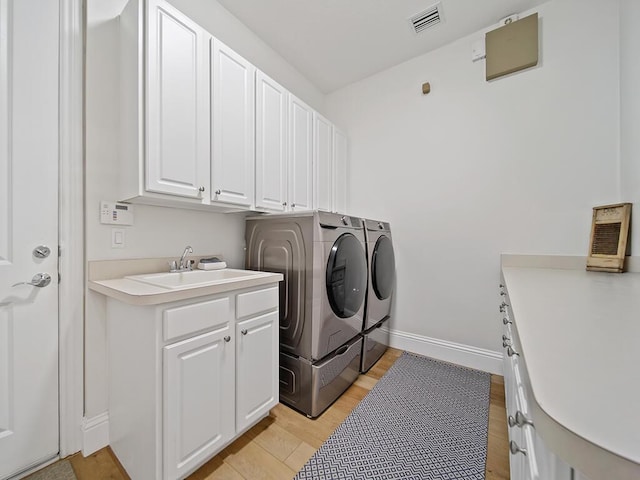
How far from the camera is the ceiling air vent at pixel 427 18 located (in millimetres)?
1983

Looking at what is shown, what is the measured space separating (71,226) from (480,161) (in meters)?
2.85

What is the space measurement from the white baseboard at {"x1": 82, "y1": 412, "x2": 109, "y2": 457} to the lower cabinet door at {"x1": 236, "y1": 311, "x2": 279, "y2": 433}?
0.74 meters

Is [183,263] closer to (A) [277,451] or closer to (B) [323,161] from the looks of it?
(A) [277,451]

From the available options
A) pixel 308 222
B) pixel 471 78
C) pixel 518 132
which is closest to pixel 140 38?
pixel 308 222

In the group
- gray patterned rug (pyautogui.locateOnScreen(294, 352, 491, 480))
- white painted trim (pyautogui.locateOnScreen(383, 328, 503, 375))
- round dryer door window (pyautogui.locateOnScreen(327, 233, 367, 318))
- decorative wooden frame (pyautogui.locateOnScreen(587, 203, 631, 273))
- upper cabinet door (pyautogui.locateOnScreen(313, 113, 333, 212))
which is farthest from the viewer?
upper cabinet door (pyautogui.locateOnScreen(313, 113, 333, 212))

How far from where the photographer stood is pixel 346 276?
1.88 metres

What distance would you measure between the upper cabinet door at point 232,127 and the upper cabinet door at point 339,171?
1.11 m

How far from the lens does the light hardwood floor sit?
4.06ft

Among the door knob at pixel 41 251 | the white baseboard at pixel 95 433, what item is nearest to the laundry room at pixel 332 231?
the white baseboard at pixel 95 433

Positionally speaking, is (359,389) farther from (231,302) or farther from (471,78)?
(471,78)

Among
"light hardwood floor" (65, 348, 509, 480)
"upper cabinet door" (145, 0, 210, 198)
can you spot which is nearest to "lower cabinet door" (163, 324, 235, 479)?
"light hardwood floor" (65, 348, 509, 480)

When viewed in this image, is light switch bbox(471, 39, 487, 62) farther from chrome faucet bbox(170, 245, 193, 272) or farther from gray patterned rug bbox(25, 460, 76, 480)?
gray patterned rug bbox(25, 460, 76, 480)

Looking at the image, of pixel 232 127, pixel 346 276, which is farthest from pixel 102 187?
pixel 346 276

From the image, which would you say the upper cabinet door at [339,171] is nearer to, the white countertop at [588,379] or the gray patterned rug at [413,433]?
the gray patterned rug at [413,433]
